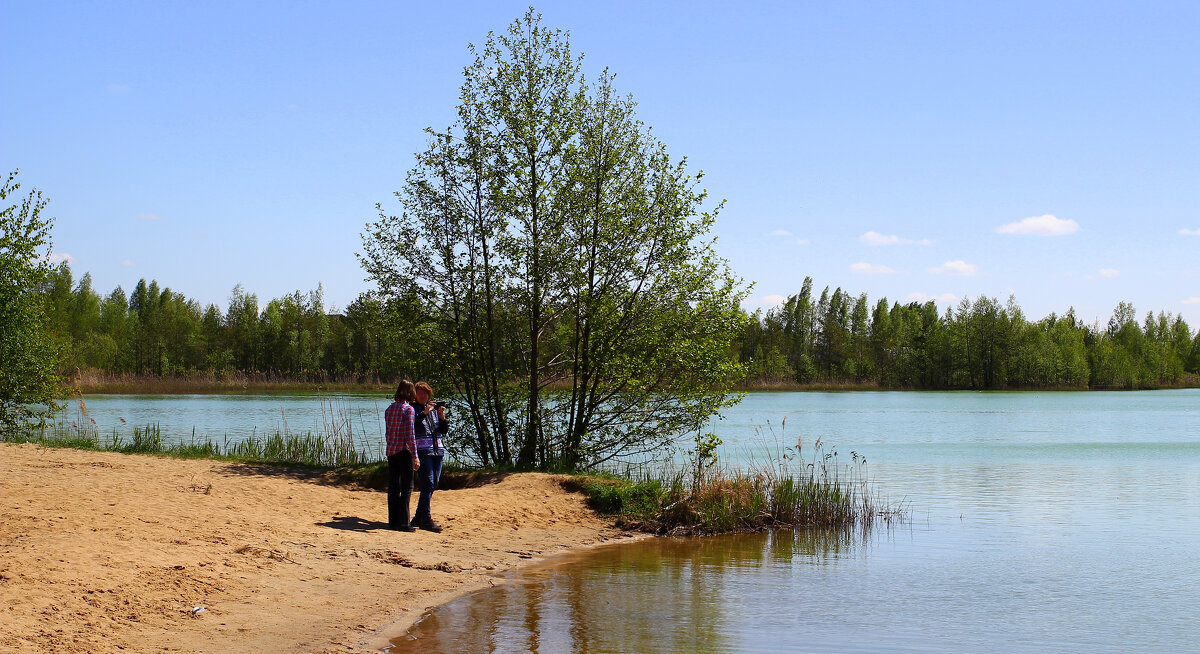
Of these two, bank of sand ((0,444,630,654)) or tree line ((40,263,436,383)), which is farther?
tree line ((40,263,436,383))

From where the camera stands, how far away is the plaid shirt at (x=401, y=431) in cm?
1145

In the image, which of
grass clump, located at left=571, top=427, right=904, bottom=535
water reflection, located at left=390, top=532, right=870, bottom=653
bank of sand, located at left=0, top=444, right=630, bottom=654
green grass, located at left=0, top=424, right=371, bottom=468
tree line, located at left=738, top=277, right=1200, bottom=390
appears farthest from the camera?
tree line, located at left=738, top=277, right=1200, bottom=390

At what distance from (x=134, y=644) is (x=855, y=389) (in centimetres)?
Answer: 8516

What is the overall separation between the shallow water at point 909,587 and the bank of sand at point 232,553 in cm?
76

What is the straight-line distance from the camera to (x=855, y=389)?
87188mm

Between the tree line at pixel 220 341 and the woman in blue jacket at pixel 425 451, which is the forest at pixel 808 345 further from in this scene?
the woman in blue jacket at pixel 425 451

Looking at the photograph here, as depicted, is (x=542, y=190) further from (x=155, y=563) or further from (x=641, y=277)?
(x=155, y=563)

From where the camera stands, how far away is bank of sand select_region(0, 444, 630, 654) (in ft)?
23.0

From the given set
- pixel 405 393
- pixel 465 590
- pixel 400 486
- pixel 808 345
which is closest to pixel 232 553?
pixel 465 590

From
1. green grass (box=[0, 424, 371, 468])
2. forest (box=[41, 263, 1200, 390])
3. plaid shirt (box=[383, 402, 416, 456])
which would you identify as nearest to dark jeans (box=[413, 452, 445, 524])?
plaid shirt (box=[383, 402, 416, 456])

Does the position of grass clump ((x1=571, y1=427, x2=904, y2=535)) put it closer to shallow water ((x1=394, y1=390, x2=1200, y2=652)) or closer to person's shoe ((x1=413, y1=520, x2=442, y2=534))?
shallow water ((x1=394, y1=390, x2=1200, y2=652))

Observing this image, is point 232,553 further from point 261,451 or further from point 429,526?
point 261,451

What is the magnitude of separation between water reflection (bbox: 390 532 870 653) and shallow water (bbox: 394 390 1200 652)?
0.03 m

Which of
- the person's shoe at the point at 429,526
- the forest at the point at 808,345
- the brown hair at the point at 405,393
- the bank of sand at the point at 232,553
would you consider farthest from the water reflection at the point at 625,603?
the forest at the point at 808,345
